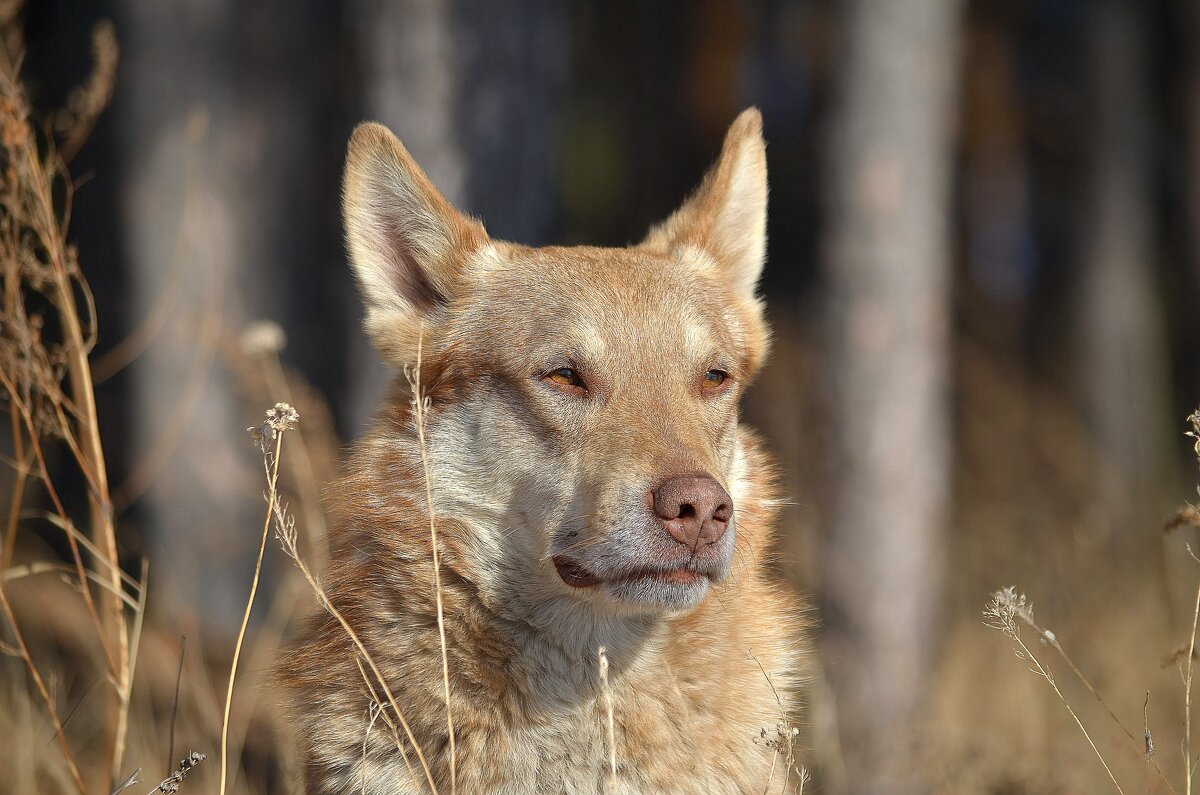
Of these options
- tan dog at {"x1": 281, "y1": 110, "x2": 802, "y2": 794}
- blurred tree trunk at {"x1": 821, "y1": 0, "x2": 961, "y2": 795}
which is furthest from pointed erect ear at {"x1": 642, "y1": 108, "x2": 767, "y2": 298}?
blurred tree trunk at {"x1": 821, "y1": 0, "x2": 961, "y2": 795}

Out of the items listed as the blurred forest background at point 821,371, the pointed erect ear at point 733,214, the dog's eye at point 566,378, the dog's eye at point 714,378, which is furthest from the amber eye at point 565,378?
the blurred forest background at point 821,371

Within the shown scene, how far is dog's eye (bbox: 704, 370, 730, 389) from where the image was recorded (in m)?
3.64

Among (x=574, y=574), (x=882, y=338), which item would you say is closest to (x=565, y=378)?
(x=574, y=574)

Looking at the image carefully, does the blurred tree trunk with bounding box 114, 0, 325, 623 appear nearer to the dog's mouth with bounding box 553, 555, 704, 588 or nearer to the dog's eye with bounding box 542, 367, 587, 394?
the dog's eye with bounding box 542, 367, 587, 394

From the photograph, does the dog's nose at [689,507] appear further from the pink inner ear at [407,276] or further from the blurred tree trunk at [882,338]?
the blurred tree trunk at [882,338]

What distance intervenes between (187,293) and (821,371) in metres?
4.58

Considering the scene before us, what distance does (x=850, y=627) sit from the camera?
20.4ft

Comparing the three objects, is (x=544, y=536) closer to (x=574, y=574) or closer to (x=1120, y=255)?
(x=574, y=574)

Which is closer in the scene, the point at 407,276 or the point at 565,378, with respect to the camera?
the point at 565,378

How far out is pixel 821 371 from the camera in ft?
21.2

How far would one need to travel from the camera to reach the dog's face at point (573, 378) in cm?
305

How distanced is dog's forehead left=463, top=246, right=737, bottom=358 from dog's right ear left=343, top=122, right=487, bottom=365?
0.47ft

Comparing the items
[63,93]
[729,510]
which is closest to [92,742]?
[729,510]

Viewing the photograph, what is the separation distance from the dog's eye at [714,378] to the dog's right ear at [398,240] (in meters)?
0.90
